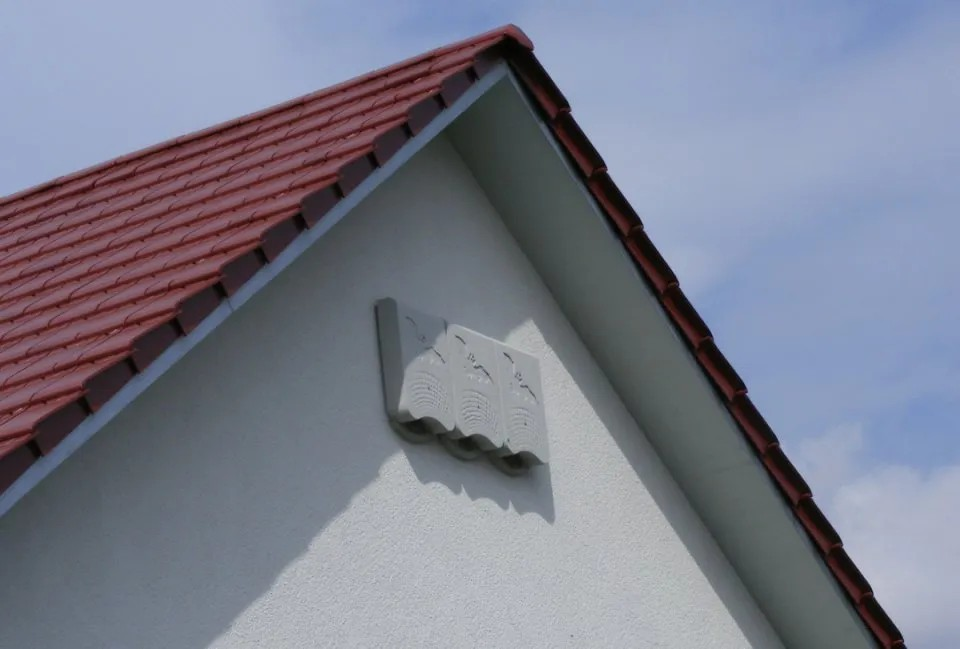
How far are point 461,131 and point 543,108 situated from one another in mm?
368

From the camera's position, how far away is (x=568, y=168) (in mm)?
6715

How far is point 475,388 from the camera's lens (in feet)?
20.7

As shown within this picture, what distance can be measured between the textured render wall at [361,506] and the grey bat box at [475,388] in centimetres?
14

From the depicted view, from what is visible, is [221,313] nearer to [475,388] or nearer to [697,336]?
[475,388]

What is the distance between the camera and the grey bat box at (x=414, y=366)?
5.95 m

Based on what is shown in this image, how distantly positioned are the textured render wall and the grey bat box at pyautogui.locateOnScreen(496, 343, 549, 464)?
0.13m

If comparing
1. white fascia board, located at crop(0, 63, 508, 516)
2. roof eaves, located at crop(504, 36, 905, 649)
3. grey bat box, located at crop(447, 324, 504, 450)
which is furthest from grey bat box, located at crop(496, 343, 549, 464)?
white fascia board, located at crop(0, 63, 508, 516)

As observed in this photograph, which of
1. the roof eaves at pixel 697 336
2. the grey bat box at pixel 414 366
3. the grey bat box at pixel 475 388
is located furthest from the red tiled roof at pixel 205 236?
the grey bat box at pixel 475 388

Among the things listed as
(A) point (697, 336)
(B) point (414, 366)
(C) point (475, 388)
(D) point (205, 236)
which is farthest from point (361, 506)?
(A) point (697, 336)

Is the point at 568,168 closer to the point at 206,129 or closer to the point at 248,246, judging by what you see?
the point at 206,129

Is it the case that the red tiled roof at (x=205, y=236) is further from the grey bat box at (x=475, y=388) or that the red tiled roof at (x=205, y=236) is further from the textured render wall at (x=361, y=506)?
the grey bat box at (x=475, y=388)

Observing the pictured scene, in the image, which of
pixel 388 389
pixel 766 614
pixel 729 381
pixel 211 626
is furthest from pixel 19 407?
pixel 766 614

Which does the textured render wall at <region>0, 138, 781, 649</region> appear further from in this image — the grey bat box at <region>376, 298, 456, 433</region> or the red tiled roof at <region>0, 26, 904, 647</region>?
the red tiled roof at <region>0, 26, 904, 647</region>

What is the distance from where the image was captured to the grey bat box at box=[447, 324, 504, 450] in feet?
20.4
